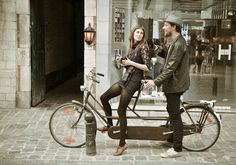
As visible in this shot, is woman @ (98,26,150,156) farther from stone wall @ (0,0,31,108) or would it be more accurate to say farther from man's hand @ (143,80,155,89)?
stone wall @ (0,0,31,108)

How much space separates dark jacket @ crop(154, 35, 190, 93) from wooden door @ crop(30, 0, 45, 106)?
15.2ft

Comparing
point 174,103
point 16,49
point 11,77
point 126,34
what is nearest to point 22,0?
point 16,49

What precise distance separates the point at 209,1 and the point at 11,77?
4818 millimetres

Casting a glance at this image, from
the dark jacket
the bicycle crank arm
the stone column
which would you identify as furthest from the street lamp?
the dark jacket

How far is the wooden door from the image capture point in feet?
32.6

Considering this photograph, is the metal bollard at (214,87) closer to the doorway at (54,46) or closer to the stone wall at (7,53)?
the doorway at (54,46)

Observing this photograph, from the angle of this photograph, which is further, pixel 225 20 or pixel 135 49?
pixel 225 20

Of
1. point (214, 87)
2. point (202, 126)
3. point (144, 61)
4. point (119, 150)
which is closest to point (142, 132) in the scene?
point (119, 150)

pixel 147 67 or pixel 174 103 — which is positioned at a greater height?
pixel 147 67

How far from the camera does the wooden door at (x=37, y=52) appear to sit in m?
9.93

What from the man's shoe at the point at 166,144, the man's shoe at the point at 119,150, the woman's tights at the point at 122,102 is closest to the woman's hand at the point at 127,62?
the woman's tights at the point at 122,102

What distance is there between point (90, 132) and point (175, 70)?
1.54 meters

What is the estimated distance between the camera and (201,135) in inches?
268

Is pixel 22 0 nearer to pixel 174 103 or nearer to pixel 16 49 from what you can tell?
pixel 16 49
